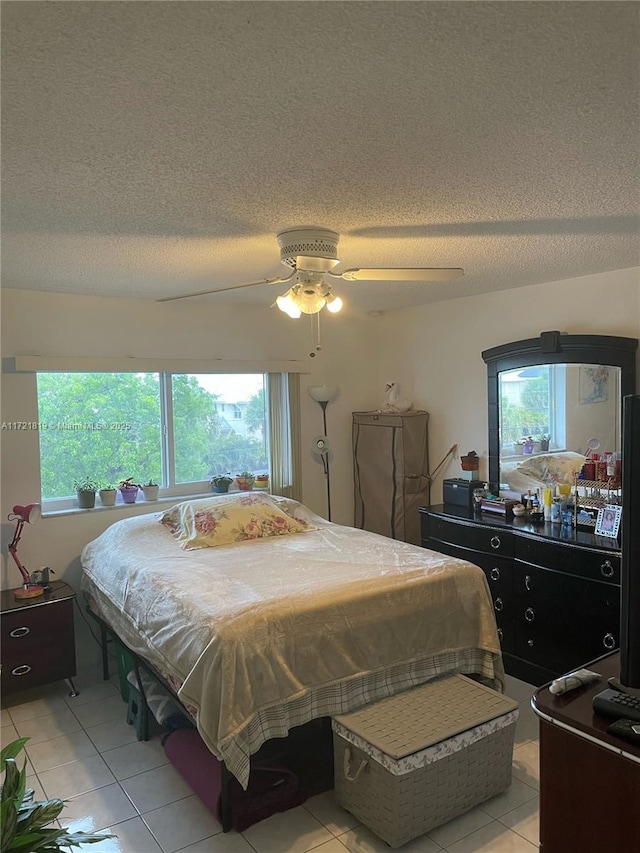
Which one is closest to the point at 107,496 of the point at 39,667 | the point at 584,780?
the point at 39,667

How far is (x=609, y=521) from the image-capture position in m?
3.32

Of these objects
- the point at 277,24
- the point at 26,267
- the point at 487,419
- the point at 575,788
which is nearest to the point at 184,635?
the point at 575,788

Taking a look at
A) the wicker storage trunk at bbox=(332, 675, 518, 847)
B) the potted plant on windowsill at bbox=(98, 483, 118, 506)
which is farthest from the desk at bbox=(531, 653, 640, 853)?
the potted plant on windowsill at bbox=(98, 483, 118, 506)

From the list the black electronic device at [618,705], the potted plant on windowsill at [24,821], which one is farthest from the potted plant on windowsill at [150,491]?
the black electronic device at [618,705]

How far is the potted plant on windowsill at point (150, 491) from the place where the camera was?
4.14m

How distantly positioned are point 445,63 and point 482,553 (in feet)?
9.90

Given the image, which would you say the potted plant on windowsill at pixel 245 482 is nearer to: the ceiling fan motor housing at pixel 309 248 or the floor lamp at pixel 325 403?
the floor lamp at pixel 325 403

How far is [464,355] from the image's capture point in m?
4.41

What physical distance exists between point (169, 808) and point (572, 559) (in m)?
2.22

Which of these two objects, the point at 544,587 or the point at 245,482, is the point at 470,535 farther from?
the point at 245,482

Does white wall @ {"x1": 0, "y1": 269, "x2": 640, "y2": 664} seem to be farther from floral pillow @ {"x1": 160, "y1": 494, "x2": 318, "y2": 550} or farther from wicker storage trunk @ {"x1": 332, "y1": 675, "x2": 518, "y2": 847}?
wicker storage trunk @ {"x1": 332, "y1": 675, "x2": 518, "y2": 847}

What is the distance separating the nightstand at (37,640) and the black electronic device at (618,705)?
290cm

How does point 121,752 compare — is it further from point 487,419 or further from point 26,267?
point 487,419

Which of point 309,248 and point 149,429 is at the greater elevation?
point 309,248
